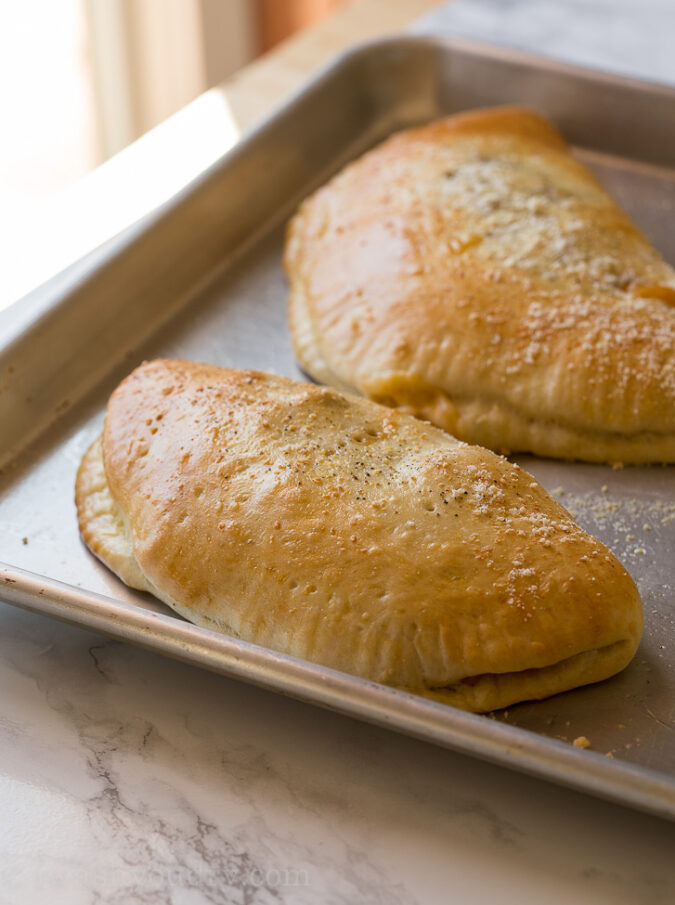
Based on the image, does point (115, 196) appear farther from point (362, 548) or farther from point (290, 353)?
point (362, 548)

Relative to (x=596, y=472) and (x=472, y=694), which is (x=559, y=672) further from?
(x=596, y=472)

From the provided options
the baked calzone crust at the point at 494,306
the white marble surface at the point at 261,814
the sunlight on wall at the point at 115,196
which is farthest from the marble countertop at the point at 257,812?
the sunlight on wall at the point at 115,196

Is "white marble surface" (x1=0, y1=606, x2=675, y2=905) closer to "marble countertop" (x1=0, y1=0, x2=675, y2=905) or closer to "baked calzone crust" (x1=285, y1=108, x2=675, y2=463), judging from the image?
"marble countertop" (x1=0, y1=0, x2=675, y2=905)

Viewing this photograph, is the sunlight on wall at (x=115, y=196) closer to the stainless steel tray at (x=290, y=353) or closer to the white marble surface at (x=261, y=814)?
the stainless steel tray at (x=290, y=353)

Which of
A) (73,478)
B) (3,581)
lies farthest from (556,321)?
(3,581)

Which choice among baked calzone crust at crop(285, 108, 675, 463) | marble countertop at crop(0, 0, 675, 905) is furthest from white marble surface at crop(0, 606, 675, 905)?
baked calzone crust at crop(285, 108, 675, 463)

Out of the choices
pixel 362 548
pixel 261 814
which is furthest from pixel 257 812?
pixel 362 548
